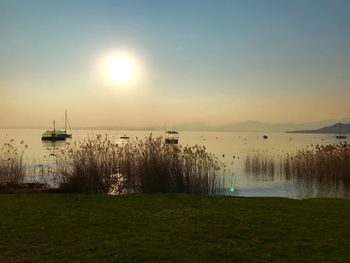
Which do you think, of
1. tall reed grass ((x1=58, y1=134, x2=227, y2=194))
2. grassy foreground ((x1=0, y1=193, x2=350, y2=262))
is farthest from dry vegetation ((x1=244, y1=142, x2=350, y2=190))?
grassy foreground ((x1=0, y1=193, x2=350, y2=262))

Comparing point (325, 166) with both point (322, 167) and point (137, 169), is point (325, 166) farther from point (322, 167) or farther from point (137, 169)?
point (137, 169)

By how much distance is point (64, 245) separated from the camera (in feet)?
21.4

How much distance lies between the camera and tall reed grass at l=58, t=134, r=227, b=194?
14.5 meters

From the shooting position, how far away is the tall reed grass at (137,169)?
14.5 metres

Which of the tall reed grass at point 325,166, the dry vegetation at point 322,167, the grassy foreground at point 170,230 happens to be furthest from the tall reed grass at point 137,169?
the tall reed grass at point 325,166

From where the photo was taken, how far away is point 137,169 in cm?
1572

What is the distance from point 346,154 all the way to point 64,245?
756 inches

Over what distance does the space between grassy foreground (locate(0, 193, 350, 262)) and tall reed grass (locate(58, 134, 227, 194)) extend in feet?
11.9

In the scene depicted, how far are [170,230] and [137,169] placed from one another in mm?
8367

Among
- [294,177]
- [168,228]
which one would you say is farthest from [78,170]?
[294,177]

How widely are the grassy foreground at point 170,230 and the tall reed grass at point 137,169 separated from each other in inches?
143

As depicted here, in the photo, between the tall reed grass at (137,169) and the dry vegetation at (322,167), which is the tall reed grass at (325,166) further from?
the tall reed grass at (137,169)

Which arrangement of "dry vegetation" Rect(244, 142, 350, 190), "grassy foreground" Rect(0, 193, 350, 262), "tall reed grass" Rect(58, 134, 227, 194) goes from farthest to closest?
"dry vegetation" Rect(244, 142, 350, 190), "tall reed grass" Rect(58, 134, 227, 194), "grassy foreground" Rect(0, 193, 350, 262)

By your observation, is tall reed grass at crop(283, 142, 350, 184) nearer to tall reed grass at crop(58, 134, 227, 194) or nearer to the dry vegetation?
the dry vegetation
